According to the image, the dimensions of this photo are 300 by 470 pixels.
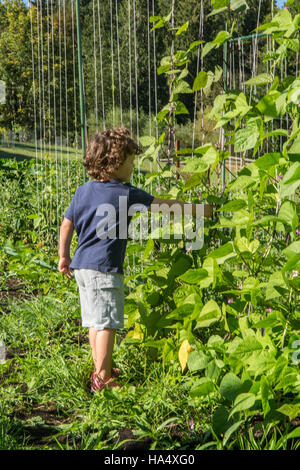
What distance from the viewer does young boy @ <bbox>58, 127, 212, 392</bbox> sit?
2385 millimetres

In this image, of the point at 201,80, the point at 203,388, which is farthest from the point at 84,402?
the point at 201,80

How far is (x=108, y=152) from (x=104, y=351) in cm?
90

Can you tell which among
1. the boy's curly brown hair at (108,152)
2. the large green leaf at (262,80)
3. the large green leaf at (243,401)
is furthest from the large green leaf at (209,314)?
the large green leaf at (262,80)

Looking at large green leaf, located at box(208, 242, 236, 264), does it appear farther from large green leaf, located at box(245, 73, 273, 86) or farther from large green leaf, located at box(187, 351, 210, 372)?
large green leaf, located at box(245, 73, 273, 86)

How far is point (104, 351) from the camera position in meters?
2.41

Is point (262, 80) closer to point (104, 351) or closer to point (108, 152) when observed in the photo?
point (108, 152)

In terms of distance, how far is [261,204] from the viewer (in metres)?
2.13

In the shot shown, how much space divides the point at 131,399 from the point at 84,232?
76 cm

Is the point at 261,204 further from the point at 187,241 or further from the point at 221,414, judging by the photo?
the point at 221,414

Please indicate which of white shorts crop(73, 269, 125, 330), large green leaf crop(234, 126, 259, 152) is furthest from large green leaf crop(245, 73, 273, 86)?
white shorts crop(73, 269, 125, 330)

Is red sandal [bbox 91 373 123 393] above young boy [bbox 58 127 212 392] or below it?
below

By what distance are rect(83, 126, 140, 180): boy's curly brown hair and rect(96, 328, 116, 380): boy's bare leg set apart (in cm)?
71

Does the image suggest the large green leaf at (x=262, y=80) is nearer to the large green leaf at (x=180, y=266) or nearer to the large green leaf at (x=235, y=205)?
the large green leaf at (x=235, y=205)
